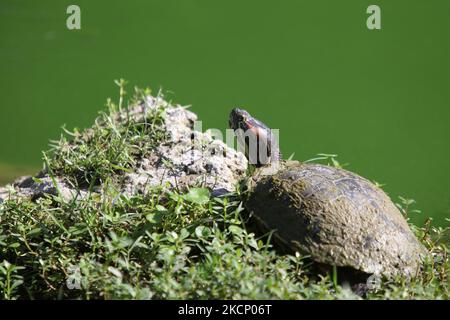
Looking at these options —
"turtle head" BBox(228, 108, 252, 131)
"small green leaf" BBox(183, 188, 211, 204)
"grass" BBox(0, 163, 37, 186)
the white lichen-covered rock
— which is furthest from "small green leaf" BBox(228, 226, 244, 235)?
"grass" BBox(0, 163, 37, 186)

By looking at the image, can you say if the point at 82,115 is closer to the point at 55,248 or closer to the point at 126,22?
the point at 126,22

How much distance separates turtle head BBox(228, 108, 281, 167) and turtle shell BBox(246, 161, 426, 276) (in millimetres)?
538

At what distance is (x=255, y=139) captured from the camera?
4613 mm

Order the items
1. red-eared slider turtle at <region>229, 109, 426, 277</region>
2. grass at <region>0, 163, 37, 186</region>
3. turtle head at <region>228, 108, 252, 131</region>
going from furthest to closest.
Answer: grass at <region>0, 163, 37, 186</region>, turtle head at <region>228, 108, 252, 131</region>, red-eared slider turtle at <region>229, 109, 426, 277</region>

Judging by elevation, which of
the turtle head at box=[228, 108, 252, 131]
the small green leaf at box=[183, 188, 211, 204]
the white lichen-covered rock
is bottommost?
the small green leaf at box=[183, 188, 211, 204]

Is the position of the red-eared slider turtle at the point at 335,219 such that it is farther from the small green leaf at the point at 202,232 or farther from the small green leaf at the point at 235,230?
the small green leaf at the point at 202,232

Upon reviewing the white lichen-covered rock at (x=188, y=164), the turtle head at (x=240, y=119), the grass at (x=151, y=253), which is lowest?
the grass at (x=151, y=253)

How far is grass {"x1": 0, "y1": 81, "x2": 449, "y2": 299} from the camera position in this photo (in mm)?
3244

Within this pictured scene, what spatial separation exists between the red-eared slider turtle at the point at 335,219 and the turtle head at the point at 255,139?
0.48 m

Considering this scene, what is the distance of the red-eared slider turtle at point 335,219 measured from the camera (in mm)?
3494

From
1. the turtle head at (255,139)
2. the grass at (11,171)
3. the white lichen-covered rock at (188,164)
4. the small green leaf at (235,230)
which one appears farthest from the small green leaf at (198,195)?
the grass at (11,171)

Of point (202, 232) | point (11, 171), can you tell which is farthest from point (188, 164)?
point (11, 171)

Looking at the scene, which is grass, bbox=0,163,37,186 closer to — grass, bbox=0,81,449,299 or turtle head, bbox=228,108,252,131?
grass, bbox=0,81,449,299

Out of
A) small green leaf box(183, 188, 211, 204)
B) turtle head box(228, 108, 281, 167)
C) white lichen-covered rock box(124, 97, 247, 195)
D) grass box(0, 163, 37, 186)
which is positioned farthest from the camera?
grass box(0, 163, 37, 186)
